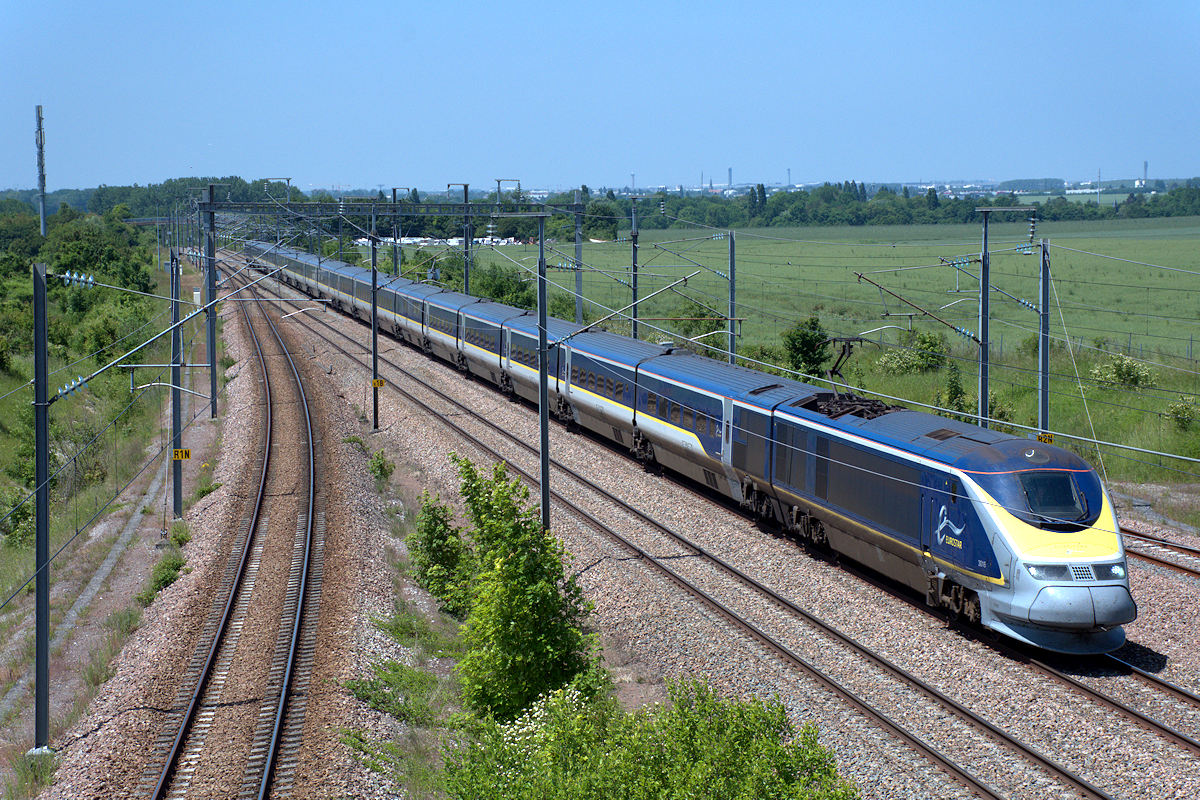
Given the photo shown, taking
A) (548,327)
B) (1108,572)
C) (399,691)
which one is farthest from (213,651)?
(548,327)

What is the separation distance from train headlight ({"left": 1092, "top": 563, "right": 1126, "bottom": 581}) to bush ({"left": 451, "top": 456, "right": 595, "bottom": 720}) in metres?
7.04

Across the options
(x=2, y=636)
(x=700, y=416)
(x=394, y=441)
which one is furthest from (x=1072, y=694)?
(x=394, y=441)

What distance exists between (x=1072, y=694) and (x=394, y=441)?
2377 cm

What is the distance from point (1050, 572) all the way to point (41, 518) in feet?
45.0

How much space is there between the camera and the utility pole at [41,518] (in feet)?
44.5

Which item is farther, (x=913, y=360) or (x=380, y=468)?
(x=913, y=360)

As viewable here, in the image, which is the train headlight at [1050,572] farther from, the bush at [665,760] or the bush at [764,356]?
the bush at [764,356]

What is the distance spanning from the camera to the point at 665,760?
Result: 30.6 ft

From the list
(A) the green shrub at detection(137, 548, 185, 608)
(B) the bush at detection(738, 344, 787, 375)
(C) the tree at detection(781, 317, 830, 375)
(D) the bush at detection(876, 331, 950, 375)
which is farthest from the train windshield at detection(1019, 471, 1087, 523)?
(D) the bush at detection(876, 331, 950, 375)

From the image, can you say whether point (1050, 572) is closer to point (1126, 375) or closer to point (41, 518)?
point (41, 518)

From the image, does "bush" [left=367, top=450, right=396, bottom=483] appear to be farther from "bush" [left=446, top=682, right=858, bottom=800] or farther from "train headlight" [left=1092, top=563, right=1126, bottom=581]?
"train headlight" [left=1092, top=563, right=1126, bottom=581]

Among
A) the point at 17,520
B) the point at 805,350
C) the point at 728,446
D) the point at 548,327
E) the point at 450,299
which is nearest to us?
the point at 728,446

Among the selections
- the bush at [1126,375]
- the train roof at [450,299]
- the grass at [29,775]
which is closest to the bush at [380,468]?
the train roof at [450,299]

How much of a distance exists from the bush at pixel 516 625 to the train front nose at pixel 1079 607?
6.25m
